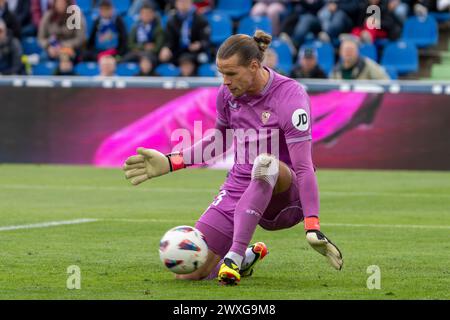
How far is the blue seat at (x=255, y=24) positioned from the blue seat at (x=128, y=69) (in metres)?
2.24

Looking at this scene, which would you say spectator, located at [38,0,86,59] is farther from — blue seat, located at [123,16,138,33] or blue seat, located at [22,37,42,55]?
blue seat, located at [123,16,138,33]

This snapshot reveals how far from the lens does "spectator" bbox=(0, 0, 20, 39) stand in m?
23.2

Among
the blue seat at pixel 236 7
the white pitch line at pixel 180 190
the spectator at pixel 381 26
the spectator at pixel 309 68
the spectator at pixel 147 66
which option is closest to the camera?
the white pitch line at pixel 180 190

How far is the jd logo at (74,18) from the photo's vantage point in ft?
66.0

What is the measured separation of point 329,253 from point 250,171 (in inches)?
41.3

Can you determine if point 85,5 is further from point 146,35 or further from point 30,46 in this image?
point 146,35

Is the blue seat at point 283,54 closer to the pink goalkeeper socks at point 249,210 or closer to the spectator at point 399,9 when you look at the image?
the spectator at point 399,9

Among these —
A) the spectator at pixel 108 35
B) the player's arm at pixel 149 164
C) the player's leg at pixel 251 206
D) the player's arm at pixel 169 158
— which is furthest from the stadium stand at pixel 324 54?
the player's leg at pixel 251 206

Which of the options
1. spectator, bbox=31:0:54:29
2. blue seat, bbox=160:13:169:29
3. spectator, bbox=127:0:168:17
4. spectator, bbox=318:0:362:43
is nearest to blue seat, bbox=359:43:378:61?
spectator, bbox=318:0:362:43

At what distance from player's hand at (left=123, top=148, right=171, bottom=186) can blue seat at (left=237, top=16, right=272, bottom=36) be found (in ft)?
45.6

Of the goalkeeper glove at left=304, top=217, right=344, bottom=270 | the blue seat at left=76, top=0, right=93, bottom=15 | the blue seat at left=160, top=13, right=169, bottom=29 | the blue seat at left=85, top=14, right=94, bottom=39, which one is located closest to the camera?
the goalkeeper glove at left=304, top=217, right=344, bottom=270

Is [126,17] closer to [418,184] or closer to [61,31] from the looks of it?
[61,31]

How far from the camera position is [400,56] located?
21266mm
